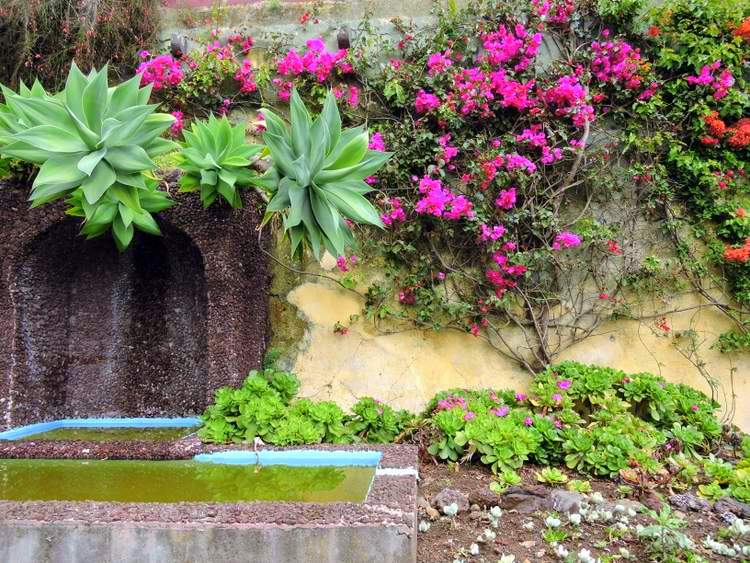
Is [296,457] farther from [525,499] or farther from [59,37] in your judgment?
[59,37]

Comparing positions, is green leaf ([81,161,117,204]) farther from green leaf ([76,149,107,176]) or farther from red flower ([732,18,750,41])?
red flower ([732,18,750,41])

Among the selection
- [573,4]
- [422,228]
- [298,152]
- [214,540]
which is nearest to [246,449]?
[214,540]

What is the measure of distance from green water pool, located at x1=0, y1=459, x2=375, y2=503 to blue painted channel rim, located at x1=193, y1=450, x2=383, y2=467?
0.05 metres

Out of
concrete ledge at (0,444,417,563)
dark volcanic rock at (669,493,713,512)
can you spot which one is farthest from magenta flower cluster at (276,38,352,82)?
dark volcanic rock at (669,493,713,512)

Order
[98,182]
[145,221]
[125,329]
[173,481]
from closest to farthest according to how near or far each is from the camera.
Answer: [173,481], [98,182], [145,221], [125,329]

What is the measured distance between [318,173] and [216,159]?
597 mm

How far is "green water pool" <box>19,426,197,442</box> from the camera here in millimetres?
2828

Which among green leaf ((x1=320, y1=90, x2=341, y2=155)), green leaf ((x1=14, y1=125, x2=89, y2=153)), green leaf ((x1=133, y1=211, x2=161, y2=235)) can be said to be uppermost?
green leaf ((x1=320, y1=90, x2=341, y2=155))

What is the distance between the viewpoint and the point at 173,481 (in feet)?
7.29

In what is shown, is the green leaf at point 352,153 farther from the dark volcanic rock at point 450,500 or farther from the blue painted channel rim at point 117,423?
the blue painted channel rim at point 117,423

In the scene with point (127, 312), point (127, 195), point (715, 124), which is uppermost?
point (715, 124)

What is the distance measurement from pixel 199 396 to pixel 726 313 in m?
3.35

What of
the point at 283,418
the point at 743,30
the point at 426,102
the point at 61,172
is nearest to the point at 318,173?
the point at 61,172

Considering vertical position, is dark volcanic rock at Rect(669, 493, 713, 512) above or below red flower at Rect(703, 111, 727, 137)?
below
